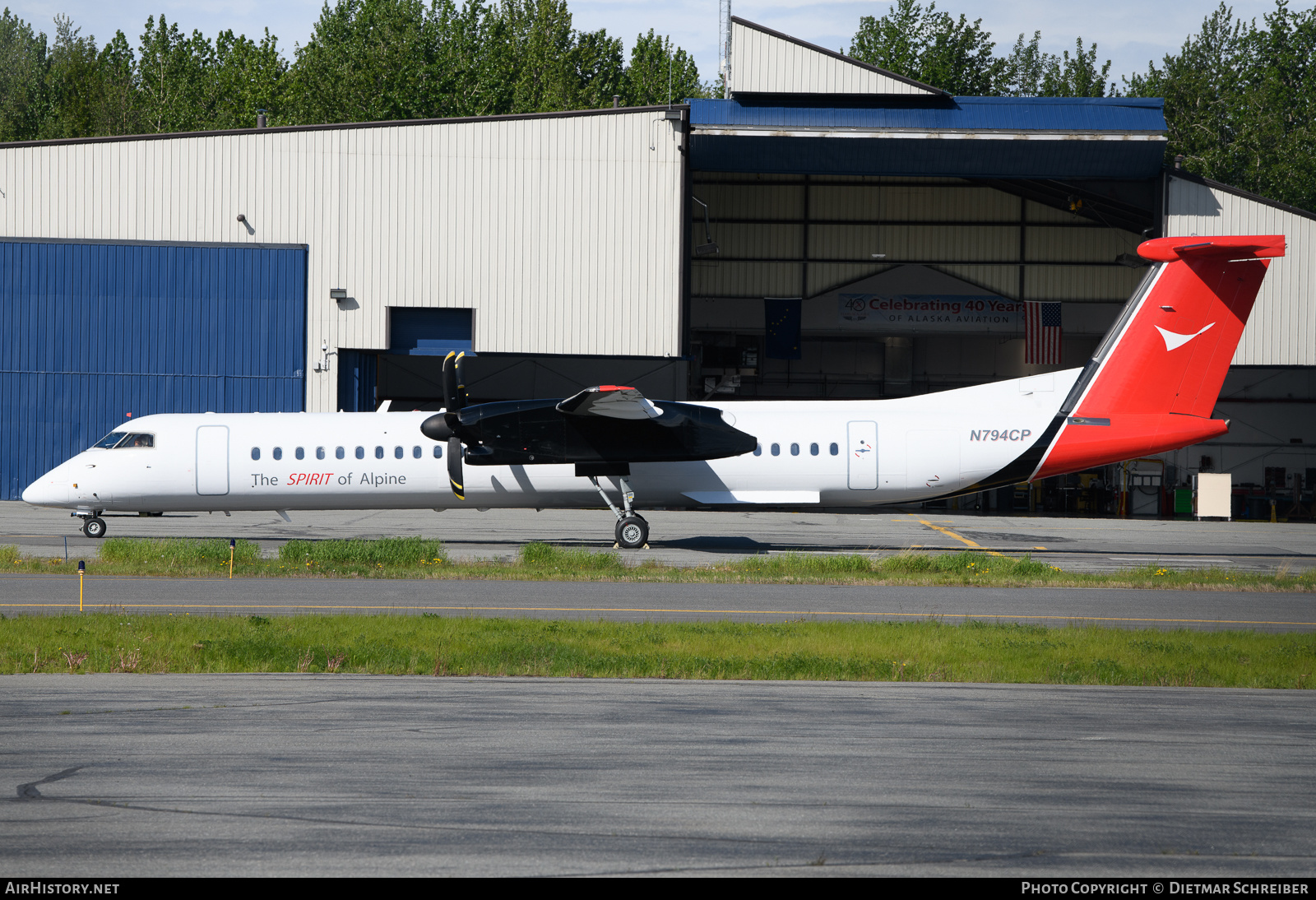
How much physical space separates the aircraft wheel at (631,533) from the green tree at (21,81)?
64332 millimetres

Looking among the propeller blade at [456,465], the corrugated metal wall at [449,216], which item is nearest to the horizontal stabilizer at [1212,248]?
the propeller blade at [456,465]

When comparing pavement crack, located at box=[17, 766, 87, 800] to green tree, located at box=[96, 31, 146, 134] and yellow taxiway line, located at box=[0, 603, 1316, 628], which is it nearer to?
yellow taxiway line, located at box=[0, 603, 1316, 628]

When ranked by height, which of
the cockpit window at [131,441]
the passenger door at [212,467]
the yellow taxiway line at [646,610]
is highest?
the cockpit window at [131,441]

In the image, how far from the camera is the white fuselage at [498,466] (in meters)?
23.5

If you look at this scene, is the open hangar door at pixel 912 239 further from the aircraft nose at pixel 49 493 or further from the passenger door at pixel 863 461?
the aircraft nose at pixel 49 493

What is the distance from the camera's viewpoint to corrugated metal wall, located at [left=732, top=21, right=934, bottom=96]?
3466 cm

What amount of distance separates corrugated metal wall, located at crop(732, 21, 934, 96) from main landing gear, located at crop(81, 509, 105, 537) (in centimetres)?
2339

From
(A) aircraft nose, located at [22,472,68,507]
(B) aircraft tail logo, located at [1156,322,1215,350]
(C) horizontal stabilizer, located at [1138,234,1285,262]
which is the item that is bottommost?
(A) aircraft nose, located at [22,472,68,507]

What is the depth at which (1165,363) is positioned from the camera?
23188 millimetres

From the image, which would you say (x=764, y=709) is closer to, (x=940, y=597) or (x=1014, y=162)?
(x=940, y=597)

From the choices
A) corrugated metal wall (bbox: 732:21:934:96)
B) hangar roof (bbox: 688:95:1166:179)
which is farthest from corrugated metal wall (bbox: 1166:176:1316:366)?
corrugated metal wall (bbox: 732:21:934:96)

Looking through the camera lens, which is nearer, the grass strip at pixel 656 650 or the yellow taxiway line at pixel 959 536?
the grass strip at pixel 656 650

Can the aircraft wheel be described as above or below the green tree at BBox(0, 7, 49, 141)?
below

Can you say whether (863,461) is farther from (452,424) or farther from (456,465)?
(452,424)
